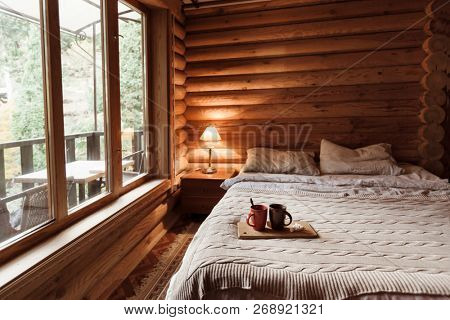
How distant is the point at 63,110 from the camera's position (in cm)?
200

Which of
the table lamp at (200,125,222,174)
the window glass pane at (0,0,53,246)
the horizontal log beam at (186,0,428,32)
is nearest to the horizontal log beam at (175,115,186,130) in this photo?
the table lamp at (200,125,222,174)

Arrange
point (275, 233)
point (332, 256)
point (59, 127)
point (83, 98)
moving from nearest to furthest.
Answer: point (332, 256) → point (275, 233) → point (59, 127) → point (83, 98)

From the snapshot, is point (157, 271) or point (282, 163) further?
point (282, 163)

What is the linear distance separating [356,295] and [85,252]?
5.40 feet

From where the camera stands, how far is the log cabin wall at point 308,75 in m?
3.43

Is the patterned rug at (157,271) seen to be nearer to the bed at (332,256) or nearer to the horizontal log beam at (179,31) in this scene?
the bed at (332,256)

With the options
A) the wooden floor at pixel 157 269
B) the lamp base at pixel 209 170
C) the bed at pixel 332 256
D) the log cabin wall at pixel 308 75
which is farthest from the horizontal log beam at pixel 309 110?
the bed at pixel 332 256

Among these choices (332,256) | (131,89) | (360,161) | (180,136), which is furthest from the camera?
(180,136)

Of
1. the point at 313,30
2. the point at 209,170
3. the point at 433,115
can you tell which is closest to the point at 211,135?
the point at 209,170

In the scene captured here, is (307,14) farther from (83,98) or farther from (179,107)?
(83,98)

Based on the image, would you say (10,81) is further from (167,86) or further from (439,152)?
(439,152)

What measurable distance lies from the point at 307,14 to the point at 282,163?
5.63ft

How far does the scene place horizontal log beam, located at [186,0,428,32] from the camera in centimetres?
337

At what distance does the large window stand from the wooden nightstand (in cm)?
73
